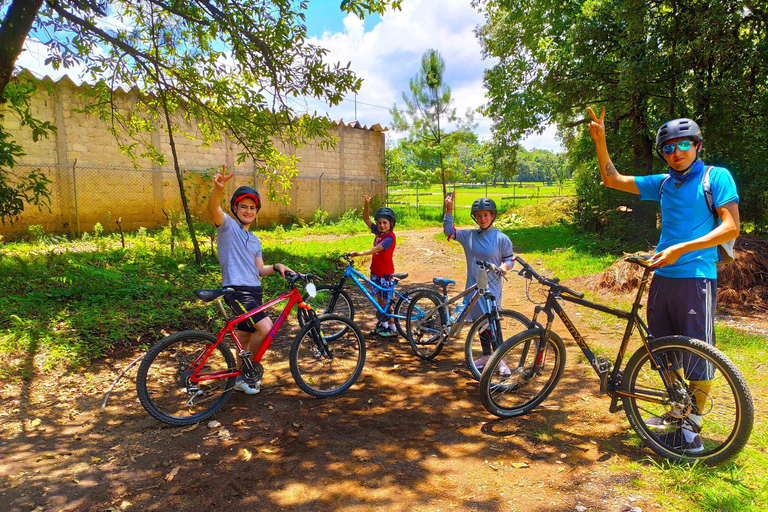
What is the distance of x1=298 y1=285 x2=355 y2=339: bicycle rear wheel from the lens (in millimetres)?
5365

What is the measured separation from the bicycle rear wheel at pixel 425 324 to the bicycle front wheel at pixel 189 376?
6.95ft

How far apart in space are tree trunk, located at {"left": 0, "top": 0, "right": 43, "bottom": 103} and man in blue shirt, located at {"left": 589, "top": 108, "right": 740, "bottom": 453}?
7331 mm

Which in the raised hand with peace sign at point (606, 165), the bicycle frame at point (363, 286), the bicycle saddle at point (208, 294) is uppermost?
the raised hand with peace sign at point (606, 165)

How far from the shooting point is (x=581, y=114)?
58.3ft

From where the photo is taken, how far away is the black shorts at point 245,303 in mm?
3822

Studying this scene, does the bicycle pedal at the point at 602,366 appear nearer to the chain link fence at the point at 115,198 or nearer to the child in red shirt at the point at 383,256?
the child in red shirt at the point at 383,256

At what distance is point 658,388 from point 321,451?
2.49 m

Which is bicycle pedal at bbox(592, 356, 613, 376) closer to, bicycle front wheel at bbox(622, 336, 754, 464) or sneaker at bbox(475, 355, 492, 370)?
bicycle front wheel at bbox(622, 336, 754, 464)

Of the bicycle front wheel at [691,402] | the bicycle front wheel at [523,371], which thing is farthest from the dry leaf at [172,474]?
the bicycle front wheel at [691,402]

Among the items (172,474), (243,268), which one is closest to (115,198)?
(243,268)

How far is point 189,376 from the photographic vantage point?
3.61 m

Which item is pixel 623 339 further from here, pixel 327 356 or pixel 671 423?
pixel 327 356

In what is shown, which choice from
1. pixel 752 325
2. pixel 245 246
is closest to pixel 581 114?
pixel 752 325

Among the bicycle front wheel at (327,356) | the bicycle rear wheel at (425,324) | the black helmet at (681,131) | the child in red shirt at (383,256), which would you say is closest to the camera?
the black helmet at (681,131)
